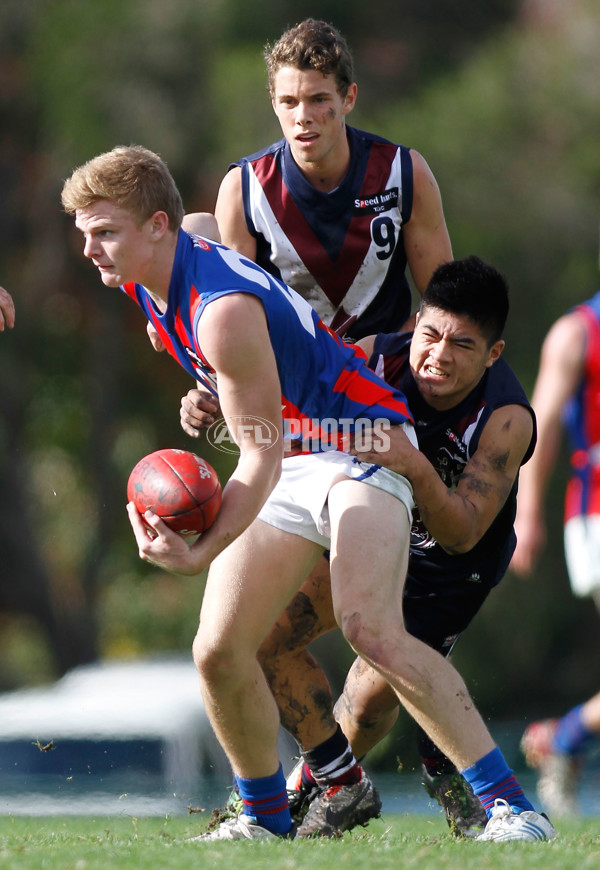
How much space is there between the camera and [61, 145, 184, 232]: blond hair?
344 centimetres

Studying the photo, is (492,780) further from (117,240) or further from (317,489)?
(117,240)

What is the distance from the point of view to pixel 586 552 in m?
4.81

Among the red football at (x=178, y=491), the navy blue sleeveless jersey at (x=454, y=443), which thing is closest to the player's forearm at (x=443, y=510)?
the navy blue sleeveless jersey at (x=454, y=443)

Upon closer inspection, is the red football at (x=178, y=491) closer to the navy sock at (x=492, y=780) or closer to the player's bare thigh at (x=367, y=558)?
the player's bare thigh at (x=367, y=558)

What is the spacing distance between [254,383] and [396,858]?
1.26 metres

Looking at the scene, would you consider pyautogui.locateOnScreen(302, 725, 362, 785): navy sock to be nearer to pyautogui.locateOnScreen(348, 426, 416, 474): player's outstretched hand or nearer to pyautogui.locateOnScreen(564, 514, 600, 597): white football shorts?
pyautogui.locateOnScreen(348, 426, 416, 474): player's outstretched hand

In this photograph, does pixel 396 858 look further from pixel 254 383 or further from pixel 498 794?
pixel 254 383

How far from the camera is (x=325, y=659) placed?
972 cm

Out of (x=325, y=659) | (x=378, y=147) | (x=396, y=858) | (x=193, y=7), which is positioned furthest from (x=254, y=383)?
(x=193, y=7)

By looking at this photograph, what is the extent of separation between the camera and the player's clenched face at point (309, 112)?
4242 millimetres

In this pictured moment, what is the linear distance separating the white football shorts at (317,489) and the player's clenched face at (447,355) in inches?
8.0

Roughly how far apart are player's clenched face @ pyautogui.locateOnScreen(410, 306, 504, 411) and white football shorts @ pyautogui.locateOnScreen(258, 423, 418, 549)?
204 mm

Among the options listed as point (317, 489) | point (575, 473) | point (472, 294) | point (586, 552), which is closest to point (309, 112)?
point (472, 294)

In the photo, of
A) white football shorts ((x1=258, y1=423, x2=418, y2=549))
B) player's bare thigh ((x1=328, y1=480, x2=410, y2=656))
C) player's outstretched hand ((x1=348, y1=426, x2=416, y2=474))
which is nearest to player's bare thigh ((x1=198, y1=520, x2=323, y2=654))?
white football shorts ((x1=258, y1=423, x2=418, y2=549))
